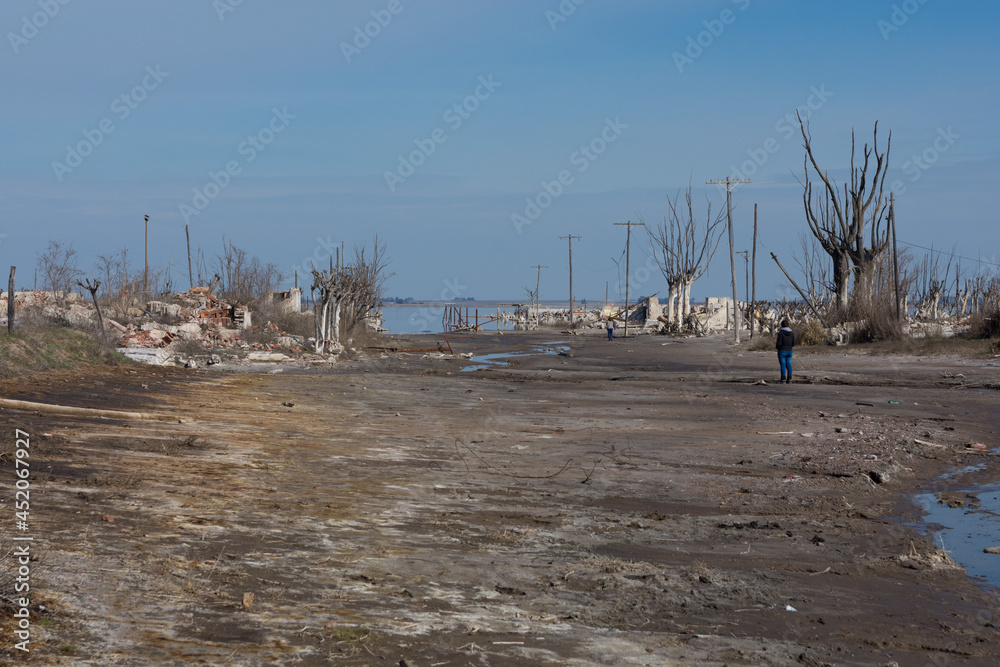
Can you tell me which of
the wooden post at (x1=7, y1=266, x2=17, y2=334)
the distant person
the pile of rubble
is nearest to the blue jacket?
the distant person

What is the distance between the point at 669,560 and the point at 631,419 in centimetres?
880

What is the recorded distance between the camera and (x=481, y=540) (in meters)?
7.11

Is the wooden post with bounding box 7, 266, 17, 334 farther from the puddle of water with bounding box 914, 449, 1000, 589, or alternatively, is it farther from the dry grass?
the puddle of water with bounding box 914, 449, 1000, 589

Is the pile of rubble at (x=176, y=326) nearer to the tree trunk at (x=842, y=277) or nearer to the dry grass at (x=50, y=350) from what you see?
the dry grass at (x=50, y=350)

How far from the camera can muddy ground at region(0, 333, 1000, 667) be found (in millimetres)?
4879

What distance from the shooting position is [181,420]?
40.1ft

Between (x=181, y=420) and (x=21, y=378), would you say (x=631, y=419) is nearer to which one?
(x=181, y=420)

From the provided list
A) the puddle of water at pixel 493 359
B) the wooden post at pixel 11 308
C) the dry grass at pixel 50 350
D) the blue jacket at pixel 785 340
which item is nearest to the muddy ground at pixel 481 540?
the dry grass at pixel 50 350

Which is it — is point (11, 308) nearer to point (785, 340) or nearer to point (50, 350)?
point (50, 350)

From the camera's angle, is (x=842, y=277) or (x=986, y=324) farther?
(x=842, y=277)

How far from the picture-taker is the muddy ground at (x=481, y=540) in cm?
488

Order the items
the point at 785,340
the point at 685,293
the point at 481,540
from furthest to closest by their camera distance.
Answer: the point at 685,293 < the point at 785,340 < the point at 481,540

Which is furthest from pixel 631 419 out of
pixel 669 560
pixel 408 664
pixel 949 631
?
pixel 408 664

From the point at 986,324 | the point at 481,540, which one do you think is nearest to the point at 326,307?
the point at 986,324
